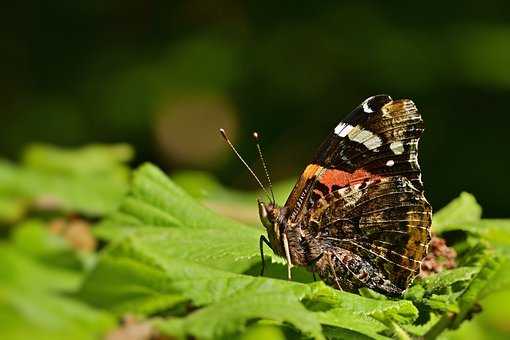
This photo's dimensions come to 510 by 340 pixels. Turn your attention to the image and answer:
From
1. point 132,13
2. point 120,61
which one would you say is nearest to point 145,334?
point 120,61

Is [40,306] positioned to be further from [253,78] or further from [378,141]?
[253,78]

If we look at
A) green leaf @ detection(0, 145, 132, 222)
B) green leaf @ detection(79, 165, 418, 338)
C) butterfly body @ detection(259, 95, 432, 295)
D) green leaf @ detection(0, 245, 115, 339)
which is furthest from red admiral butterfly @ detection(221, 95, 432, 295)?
green leaf @ detection(0, 145, 132, 222)

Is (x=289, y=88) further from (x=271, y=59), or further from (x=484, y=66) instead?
(x=484, y=66)

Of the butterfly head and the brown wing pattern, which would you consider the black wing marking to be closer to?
the brown wing pattern

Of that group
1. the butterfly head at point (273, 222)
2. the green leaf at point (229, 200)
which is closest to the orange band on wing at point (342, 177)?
the butterfly head at point (273, 222)

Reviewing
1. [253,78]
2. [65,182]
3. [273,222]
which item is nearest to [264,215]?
[273,222]
